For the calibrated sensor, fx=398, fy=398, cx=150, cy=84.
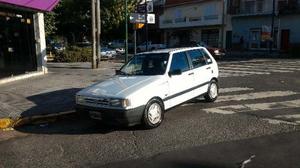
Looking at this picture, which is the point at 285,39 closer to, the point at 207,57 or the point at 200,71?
the point at 207,57

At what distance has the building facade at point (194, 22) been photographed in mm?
47125

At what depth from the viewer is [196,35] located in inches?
2087

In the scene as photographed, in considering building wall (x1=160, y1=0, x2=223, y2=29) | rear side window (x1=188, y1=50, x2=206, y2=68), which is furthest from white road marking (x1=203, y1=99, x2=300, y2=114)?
building wall (x1=160, y1=0, x2=223, y2=29)

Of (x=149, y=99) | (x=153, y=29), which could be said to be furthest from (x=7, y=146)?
(x=153, y=29)

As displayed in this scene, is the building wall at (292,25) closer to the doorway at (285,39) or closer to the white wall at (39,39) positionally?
the doorway at (285,39)

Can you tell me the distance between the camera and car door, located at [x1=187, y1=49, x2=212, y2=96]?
937 centimetres

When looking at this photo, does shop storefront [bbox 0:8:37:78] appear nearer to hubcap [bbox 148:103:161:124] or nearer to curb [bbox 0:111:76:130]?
curb [bbox 0:111:76:130]

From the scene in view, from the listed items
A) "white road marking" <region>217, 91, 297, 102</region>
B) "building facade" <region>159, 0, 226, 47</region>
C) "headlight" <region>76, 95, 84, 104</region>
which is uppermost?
"building facade" <region>159, 0, 226, 47</region>

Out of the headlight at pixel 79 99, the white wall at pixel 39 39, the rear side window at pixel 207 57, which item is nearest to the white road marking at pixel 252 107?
the rear side window at pixel 207 57

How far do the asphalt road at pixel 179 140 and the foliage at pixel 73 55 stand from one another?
1749 centimetres

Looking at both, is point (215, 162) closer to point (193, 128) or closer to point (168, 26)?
point (193, 128)

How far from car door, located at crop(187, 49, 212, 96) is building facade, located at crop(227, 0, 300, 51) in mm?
27884

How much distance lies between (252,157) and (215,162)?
0.60m

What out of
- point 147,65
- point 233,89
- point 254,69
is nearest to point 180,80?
point 147,65
